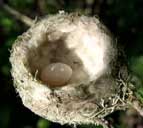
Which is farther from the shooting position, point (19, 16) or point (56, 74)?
point (19, 16)

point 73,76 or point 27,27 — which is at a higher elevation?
point 27,27

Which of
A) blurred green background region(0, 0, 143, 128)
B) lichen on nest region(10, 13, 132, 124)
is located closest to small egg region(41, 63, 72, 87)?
lichen on nest region(10, 13, 132, 124)

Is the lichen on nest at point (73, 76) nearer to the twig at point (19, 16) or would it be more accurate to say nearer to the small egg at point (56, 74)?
the small egg at point (56, 74)

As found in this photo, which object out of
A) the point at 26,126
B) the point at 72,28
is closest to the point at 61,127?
the point at 26,126

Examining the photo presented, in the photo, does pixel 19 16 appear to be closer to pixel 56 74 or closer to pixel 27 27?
pixel 27 27

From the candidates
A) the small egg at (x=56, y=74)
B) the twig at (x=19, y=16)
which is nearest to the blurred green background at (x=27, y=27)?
the twig at (x=19, y=16)

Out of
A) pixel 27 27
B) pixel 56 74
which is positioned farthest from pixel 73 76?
pixel 27 27
